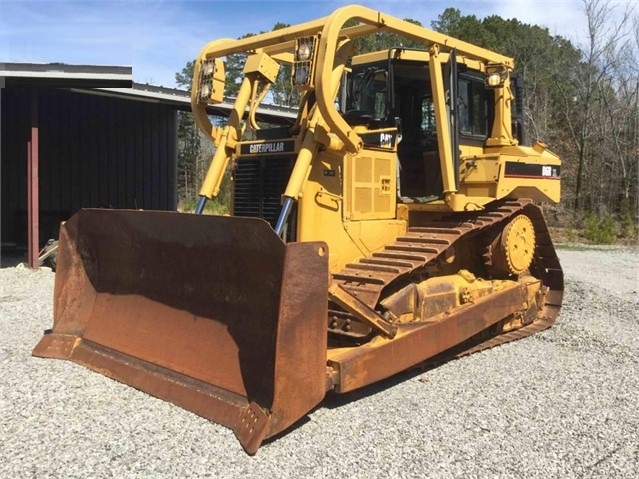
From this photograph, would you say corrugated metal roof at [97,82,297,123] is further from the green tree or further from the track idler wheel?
the green tree

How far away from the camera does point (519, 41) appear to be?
31484 millimetres

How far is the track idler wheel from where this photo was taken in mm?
6477

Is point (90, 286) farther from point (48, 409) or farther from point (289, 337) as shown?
point (289, 337)

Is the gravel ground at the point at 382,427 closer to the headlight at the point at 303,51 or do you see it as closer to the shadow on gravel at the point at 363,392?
the shadow on gravel at the point at 363,392

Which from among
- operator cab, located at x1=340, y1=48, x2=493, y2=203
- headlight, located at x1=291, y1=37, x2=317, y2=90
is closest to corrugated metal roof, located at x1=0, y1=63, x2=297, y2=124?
operator cab, located at x1=340, y1=48, x2=493, y2=203

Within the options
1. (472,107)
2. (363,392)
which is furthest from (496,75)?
(363,392)

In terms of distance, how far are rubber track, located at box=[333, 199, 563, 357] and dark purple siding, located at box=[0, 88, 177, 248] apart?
1074 centimetres

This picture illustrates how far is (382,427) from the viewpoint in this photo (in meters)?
4.21

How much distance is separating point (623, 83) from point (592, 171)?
4.33 meters

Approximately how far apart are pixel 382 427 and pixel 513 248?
305 centimetres

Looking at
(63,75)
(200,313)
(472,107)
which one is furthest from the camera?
(63,75)

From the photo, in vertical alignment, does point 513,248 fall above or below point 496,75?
below

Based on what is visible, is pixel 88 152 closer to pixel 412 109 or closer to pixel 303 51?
pixel 412 109

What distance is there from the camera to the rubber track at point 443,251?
4.95 meters
